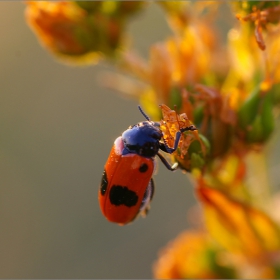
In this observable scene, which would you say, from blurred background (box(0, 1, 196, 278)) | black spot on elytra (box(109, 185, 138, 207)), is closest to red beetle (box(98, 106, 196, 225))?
black spot on elytra (box(109, 185, 138, 207))

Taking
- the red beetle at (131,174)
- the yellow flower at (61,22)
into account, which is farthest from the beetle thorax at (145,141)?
the yellow flower at (61,22)

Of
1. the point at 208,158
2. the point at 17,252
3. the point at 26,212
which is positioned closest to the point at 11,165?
the point at 26,212

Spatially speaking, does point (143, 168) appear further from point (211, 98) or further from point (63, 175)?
point (63, 175)

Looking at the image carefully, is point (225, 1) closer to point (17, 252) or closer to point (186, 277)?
point (186, 277)

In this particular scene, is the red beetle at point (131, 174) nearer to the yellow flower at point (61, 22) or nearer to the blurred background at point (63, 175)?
the yellow flower at point (61, 22)

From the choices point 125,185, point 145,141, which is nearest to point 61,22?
point 145,141

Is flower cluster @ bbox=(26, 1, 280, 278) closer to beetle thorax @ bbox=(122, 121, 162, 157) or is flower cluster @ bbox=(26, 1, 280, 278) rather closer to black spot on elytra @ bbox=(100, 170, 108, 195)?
beetle thorax @ bbox=(122, 121, 162, 157)
